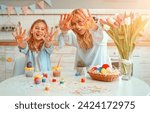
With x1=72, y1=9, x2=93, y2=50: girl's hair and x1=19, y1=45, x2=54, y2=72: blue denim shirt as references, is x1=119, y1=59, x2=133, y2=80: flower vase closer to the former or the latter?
x1=72, y1=9, x2=93, y2=50: girl's hair

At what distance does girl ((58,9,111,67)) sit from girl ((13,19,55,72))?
21cm

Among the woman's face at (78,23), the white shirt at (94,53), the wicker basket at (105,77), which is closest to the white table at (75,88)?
the wicker basket at (105,77)

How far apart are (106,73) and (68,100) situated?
1.48ft

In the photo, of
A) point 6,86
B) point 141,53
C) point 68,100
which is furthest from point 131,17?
point 141,53

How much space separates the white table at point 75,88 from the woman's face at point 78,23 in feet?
1.68

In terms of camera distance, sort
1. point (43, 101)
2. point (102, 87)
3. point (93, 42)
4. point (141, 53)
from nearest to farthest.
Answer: point (43, 101), point (102, 87), point (93, 42), point (141, 53)

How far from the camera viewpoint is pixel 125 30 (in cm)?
211

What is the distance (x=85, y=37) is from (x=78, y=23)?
135 mm

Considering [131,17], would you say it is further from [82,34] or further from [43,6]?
[43,6]

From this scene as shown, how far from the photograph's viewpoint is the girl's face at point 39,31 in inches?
109

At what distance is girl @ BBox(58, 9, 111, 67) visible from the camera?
2406mm

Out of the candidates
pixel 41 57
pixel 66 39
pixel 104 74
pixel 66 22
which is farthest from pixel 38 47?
pixel 104 74

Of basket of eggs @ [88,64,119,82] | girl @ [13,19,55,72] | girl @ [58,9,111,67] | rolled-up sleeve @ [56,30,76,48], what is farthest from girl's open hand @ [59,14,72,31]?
basket of eggs @ [88,64,119,82]

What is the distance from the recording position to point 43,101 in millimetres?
1661
